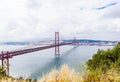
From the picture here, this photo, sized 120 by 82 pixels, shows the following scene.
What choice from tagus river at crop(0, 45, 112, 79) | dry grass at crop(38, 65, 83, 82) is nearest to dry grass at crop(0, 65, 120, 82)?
Result: dry grass at crop(38, 65, 83, 82)

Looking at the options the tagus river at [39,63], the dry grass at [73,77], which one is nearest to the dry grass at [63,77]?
the dry grass at [73,77]

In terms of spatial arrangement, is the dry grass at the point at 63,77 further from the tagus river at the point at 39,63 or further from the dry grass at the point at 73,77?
the tagus river at the point at 39,63

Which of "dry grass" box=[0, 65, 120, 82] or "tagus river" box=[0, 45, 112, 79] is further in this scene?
"tagus river" box=[0, 45, 112, 79]

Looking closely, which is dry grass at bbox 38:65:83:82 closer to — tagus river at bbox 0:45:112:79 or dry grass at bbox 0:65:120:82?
dry grass at bbox 0:65:120:82

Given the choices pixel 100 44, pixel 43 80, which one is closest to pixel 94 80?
pixel 43 80

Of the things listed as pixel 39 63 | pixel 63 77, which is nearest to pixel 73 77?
pixel 63 77

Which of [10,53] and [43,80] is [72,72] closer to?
[43,80]

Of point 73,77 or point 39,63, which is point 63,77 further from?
point 39,63

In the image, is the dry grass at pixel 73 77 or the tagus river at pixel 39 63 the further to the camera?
the tagus river at pixel 39 63

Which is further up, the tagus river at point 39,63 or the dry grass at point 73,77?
the dry grass at point 73,77

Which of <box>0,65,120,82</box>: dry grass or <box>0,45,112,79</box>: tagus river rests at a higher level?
<box>0,65,120,82</box>: dry grass

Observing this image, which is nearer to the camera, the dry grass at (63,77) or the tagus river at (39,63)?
the dry grass at (63,77)

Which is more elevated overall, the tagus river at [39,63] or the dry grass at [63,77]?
the dry grass at [63,77]
